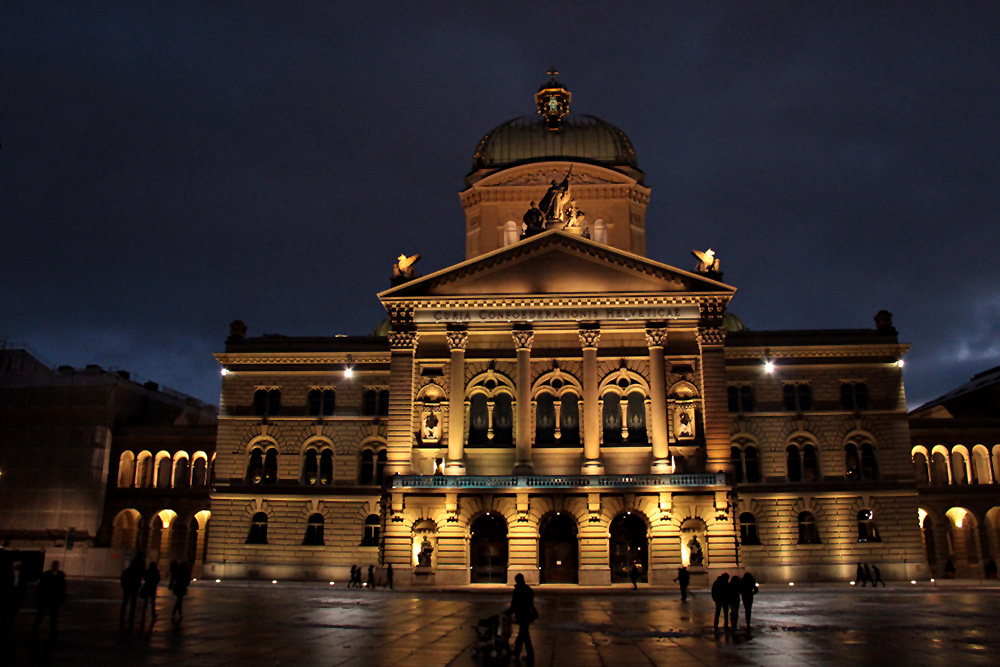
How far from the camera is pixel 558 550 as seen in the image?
158ft

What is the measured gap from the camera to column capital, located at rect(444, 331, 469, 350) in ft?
166

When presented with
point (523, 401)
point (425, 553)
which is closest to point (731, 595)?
point (523, 401)

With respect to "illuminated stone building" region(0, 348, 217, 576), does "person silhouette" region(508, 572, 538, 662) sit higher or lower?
lower

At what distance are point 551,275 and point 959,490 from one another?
3247cm

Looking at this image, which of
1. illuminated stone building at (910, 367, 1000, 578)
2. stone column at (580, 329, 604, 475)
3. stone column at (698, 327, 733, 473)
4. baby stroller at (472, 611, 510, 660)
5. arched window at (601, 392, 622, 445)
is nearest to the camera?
baby stroller at (472, 611, 510, 660)

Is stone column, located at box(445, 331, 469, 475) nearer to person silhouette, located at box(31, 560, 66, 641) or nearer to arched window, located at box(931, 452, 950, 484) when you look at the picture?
person silhouette, located at box(31, 560, 66, 641)

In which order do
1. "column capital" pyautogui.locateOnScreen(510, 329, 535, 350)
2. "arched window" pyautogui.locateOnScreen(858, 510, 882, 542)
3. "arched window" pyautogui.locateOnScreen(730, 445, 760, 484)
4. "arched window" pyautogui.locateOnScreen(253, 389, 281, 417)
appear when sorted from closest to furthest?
"column capital" pyautogui.locateOnScreen(510, 329, 535, 350)
"arched window" pyautogui.locateOnScreen(858, 510, 882, 542)
"arched window" pyautogui.locateOnScreen(730, 445, 760, 484)
"arched window" pyautogui.locateOnScreen(253, 389, 281, 417)

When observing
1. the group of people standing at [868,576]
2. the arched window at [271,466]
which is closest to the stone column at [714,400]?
the group of people standing at [868,576]

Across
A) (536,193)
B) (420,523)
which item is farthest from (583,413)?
(536,193)

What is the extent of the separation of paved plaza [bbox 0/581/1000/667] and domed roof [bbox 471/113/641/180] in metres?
35.8

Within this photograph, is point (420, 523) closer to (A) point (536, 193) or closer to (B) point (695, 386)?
(B) point (695, 386)

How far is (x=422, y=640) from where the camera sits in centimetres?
2147

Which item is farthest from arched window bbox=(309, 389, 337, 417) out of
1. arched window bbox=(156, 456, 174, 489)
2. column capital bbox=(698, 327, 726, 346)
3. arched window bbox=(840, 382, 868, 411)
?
arched window bbox=(840, 382, 868, 411)

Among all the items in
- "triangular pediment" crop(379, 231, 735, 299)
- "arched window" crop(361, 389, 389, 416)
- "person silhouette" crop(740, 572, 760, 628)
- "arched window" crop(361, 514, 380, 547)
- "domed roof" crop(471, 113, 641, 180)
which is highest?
"domed roof" crop(471, 113, 641, 180)
